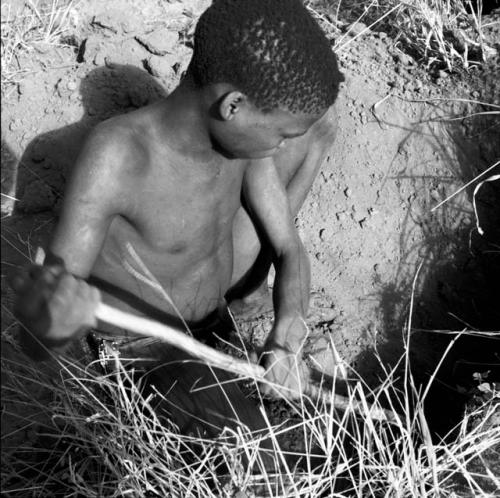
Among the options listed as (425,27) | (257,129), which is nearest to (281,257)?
(257,129)

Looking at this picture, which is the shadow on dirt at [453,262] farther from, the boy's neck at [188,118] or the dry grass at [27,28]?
the dry grass at [27,28]

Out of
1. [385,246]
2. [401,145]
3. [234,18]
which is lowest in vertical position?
[385,246]

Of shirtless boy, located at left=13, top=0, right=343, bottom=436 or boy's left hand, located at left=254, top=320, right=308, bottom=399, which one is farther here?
boy's left hand, located at left=254, top=320, right=308, bottom=399

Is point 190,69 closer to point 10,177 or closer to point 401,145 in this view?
point 10,177

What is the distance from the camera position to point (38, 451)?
7.47 ft

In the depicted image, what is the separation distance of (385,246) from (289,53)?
56.0 inches

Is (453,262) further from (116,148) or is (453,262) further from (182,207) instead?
(116,148)

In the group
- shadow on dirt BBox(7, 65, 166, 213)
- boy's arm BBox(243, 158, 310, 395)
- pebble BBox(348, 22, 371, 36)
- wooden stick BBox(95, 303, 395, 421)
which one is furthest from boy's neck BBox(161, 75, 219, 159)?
pebble BBox(348, 22, 371, 36)

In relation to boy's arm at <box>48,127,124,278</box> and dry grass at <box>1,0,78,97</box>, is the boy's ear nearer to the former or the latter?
boy's arm at <box>48,127,124,278</box>

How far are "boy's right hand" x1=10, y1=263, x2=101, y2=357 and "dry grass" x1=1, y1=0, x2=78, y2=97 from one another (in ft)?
4.55

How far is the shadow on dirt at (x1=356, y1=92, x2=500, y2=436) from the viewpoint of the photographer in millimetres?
2859

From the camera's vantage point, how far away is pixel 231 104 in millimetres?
1701

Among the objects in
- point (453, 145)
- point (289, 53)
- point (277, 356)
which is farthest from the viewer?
point (453, 145)

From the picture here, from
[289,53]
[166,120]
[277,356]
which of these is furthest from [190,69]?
[277,356]
